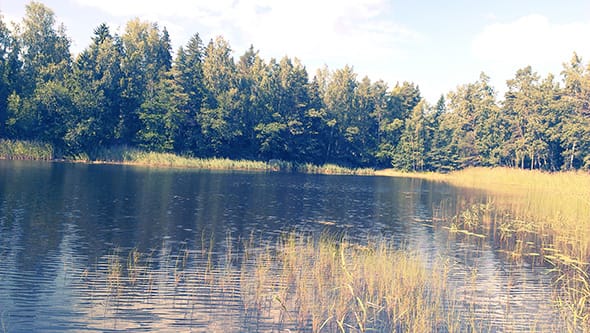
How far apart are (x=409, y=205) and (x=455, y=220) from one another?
8.58 m

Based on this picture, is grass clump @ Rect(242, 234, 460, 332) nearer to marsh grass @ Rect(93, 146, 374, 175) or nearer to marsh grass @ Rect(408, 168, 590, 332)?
marsh grass @ Rect(408, 168, 590, 332)

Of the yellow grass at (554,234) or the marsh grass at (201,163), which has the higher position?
the marsh grass at (201,163)

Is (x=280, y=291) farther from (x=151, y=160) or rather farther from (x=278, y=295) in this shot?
(x=151, y=160)

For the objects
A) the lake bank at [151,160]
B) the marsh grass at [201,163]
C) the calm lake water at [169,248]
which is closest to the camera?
the calm lake water at [169,248]

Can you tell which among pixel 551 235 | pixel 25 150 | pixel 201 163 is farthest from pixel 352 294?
pixel 201 163

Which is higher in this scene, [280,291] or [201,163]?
[201,163]

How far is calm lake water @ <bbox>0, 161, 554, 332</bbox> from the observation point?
11.5 metres

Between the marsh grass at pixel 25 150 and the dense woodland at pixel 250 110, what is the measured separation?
2760mm

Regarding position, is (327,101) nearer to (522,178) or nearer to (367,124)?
(367,124)

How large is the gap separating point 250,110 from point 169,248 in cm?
7835

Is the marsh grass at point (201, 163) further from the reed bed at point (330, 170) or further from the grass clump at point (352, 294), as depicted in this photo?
the grass clump at point (352, 294)

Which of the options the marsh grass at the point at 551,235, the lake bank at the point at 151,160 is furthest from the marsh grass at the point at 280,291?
the lake bank at the point at 151,160

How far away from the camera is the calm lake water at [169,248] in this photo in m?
11.5

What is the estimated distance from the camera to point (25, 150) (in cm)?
6725
